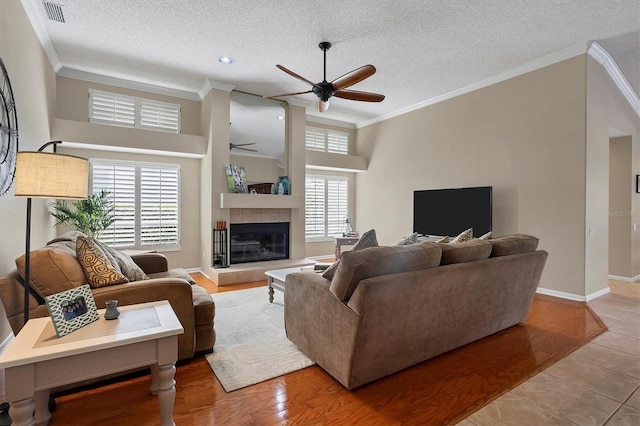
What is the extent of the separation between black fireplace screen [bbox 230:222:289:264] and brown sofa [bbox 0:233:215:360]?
9.41 feet

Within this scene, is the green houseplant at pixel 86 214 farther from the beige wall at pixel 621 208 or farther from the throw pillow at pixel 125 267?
the beige wall at pixel 621 208

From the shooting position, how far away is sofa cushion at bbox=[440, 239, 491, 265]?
7.94 feet

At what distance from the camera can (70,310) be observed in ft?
5.38

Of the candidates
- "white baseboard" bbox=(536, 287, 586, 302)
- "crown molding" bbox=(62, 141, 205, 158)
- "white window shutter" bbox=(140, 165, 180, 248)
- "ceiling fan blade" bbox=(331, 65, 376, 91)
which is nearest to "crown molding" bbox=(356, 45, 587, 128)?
"ceiling fan blade" bbox=(331, 65, 376, 91)

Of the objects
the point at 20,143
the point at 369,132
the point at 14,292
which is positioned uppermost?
the point at 369,132

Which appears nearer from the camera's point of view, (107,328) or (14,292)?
(107,328)

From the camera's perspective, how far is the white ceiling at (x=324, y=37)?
330 centimetres

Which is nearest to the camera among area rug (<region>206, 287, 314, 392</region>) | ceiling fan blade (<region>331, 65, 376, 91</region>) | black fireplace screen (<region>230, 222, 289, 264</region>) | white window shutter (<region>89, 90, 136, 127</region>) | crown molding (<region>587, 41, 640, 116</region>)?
area rug (<region>206, 287, 314, 392</region>)

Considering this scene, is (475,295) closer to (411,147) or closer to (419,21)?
(419,21)

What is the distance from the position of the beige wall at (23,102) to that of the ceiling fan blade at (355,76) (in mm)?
3034

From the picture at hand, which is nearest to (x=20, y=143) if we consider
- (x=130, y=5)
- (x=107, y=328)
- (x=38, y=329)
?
(x=130, y=5)

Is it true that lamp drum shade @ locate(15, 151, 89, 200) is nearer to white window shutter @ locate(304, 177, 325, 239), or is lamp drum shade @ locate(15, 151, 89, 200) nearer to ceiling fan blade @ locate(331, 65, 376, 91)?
ceiling fan blade @ locate(331, 65, 376, 91)

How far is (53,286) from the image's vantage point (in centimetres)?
198

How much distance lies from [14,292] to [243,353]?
1.58m
